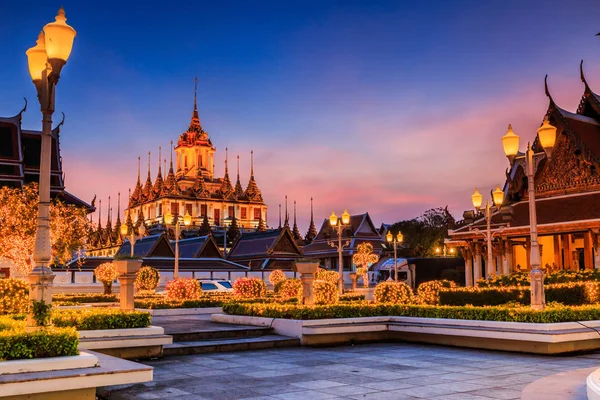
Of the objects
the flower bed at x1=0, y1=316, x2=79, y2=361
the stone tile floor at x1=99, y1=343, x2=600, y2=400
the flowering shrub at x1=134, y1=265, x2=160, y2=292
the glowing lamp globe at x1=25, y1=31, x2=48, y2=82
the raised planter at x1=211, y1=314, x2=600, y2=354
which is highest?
the glowing lamp globe at x1=25, y1=31, x2=48, y2=82

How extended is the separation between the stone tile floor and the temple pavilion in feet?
54.2

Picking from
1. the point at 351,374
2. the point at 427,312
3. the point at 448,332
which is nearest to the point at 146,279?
the point at 427,312

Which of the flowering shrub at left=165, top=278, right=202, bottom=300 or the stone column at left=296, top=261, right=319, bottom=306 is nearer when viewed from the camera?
the stone column at left=296, top=261, right=319, bottom=306

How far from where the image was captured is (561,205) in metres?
31.9

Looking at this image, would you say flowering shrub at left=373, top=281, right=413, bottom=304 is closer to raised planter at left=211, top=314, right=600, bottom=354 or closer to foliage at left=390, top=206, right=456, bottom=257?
raised planter at left=211, top=314, right=600, bottom=354

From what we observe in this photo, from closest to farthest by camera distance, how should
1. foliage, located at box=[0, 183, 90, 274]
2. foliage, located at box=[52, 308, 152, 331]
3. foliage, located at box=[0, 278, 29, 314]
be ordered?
foliage, located at box=[52, 308, 152, 331] → foliage, located at box=[0, 278, 29, 314] → foliage, located at box=[0, 183, 90, 274]

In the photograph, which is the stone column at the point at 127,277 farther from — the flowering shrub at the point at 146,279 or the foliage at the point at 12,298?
the flowering shrub at the point at 146,279

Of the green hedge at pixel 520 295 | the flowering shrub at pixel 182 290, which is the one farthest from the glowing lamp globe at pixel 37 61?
the flowering shrub at pixel 182 290

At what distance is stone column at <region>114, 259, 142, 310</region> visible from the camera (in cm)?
1405

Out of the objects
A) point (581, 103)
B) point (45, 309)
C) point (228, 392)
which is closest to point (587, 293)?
point (228, 392)

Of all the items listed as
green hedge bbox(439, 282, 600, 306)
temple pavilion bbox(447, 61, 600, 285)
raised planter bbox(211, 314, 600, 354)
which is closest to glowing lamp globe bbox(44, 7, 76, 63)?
raised planter bbox(211, 314, 600, 354)

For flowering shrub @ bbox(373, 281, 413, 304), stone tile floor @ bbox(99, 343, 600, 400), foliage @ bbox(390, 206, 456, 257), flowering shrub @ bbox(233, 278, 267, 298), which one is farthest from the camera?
foliage @ bbox(390, 206, 456, 257)

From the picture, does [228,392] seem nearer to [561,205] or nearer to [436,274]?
[561,205]

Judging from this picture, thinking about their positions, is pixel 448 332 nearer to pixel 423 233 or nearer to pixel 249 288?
pixel 249 288
